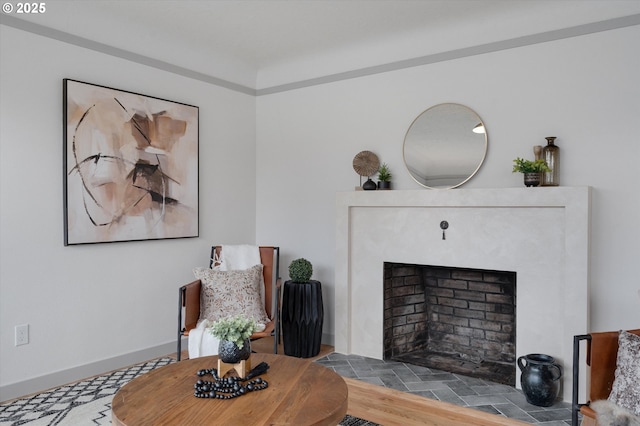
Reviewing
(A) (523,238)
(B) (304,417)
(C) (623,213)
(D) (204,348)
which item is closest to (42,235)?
(D) (204,348)

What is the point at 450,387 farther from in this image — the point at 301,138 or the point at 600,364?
the point at 301,138

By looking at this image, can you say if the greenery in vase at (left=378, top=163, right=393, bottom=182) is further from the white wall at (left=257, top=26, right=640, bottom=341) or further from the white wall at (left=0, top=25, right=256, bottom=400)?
the white wall at (left=0, top=25, right=256, bottom=400)

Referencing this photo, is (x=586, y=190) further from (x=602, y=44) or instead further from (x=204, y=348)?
(x=204, y=348)

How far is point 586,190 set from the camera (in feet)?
9.46

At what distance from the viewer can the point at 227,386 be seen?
1.96m

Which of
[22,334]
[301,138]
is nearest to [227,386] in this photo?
[22,334]

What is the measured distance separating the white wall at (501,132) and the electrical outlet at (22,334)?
2250 millimetres

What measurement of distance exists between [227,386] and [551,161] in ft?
8.33

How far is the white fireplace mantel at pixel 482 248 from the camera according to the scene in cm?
294

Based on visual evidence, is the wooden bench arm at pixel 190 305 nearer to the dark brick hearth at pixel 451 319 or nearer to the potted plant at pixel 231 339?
the potted plant at pixel 231 339

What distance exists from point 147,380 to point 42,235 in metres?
1.61

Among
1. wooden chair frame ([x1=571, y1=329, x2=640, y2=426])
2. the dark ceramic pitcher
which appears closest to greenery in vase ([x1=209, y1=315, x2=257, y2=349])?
wooden chair frame ([x1=571, y1=329, x2=640, y2=426])

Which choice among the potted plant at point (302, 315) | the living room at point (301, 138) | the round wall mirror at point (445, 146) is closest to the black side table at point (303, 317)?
the potted plant at point (302, 315)

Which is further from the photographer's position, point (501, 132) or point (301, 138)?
point (301, 138)
